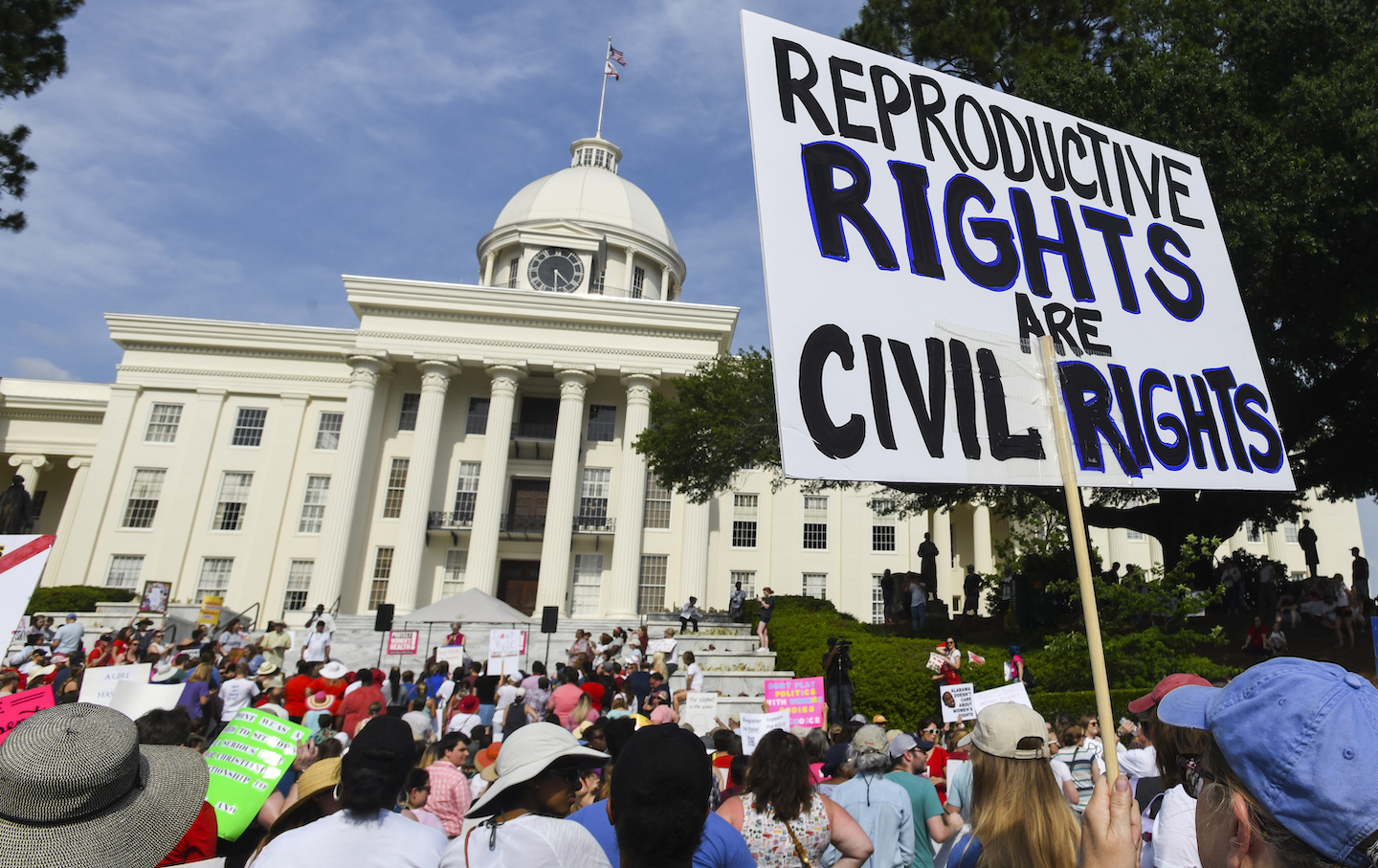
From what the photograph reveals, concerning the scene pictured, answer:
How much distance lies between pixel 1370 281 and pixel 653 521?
28.1 m

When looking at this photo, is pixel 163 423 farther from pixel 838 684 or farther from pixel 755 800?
pixel 755 800

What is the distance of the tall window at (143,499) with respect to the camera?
1495 inches

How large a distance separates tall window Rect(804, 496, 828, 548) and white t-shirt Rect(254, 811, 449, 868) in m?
36.9

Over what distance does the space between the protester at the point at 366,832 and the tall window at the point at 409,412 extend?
125 ft

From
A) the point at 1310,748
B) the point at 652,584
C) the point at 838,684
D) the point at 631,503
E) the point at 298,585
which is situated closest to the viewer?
the point at 1310,748

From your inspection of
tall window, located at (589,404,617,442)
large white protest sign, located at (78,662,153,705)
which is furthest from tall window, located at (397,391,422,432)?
large white protest sign, located at (78,662,153,705)

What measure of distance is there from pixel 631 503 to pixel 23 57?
27570 mm

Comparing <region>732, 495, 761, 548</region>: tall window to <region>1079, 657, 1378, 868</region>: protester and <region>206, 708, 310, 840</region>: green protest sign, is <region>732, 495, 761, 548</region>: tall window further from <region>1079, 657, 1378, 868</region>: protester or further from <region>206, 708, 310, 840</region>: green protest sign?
<region>1079, 657, 1378, 868</region>: protester

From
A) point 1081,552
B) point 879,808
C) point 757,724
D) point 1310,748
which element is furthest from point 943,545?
point 1310,748

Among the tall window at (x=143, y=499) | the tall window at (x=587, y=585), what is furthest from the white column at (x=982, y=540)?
the tall window at (x=143, y=499)

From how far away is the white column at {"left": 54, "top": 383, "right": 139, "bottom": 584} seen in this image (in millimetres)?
36438

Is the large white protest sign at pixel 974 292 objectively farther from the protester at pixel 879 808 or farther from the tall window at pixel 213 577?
the tall window at pixel 213 577

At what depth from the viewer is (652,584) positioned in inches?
1476

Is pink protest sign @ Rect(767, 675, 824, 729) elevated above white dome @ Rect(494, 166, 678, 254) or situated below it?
below
